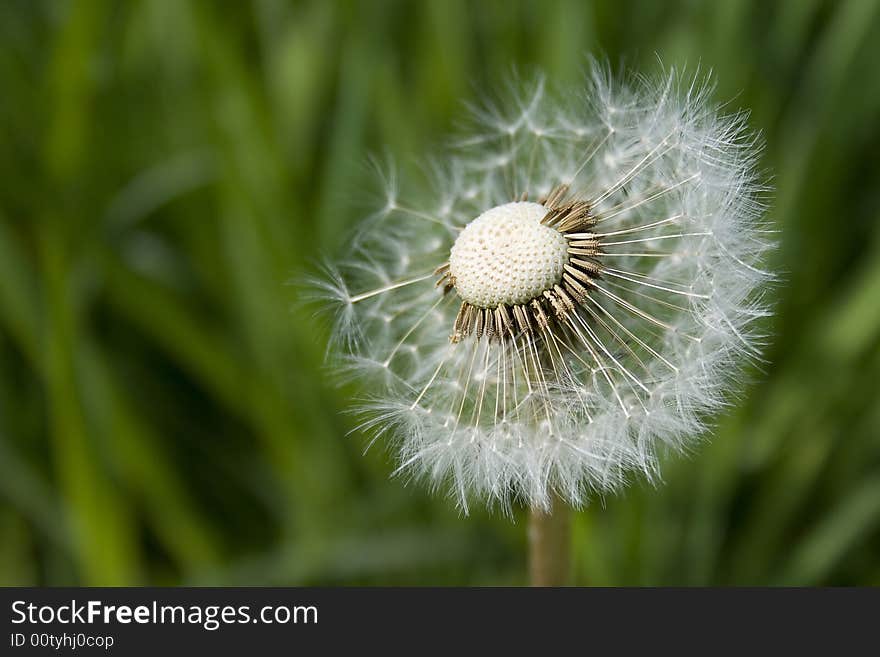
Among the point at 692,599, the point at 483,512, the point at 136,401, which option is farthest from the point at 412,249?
the point at 136,401

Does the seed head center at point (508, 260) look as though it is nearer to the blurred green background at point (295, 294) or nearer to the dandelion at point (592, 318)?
the dandelion at point (592, 318)

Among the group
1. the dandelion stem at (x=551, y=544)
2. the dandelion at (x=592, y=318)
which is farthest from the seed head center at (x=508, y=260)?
the dandelion stem at (x=551, y=544)

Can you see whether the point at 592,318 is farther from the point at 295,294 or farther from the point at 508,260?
the point at 295,294

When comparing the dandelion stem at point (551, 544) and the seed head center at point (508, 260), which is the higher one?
the seed head center at point (508, 260)

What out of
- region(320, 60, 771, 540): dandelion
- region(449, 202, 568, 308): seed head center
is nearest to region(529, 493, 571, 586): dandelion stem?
region(320, 60, 771, 540): dandelion

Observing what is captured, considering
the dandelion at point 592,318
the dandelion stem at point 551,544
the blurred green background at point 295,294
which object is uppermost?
the blurred green background at point 295,294

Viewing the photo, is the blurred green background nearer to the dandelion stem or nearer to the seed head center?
the dandelion stem

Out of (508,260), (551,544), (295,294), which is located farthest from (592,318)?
(295,294)
